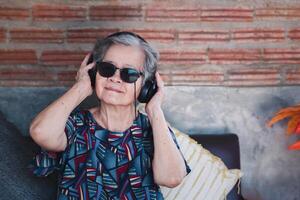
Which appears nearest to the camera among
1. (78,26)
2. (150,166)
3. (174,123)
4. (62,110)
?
(62,110)

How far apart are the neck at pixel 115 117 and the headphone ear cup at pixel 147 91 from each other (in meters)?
0.08

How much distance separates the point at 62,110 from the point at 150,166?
0.45 metres

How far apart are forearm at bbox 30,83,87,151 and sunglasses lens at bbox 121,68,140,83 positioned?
0.23 meters

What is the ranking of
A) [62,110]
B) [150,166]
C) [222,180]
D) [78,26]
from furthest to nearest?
[78,26] < [222,180] < [150,166] < [62,110]

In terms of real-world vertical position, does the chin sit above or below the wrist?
above

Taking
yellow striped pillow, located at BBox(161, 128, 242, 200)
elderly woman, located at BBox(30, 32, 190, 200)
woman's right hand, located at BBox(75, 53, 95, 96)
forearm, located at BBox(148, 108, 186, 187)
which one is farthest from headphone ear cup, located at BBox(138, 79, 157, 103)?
yellow striped pillow, located at BBox(161, 128, 242, 200)

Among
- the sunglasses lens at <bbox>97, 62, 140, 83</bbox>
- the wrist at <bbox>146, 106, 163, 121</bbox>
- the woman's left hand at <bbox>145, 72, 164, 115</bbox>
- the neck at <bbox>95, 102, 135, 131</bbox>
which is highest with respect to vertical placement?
the sunglasses lens at <bbox>97, 62, 140, 83</bbox>

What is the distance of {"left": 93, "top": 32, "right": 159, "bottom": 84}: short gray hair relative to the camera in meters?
1.91

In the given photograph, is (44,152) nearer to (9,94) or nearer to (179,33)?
(9,94)

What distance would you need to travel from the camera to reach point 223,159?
2.34 metres

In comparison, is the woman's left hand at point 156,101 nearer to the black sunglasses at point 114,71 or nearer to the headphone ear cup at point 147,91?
the headphone ear cup at point 147,91

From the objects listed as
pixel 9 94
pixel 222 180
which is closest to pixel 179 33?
pixel 222 180

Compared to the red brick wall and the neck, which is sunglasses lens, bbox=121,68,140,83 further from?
the red brick wall

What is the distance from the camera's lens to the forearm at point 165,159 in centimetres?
187
